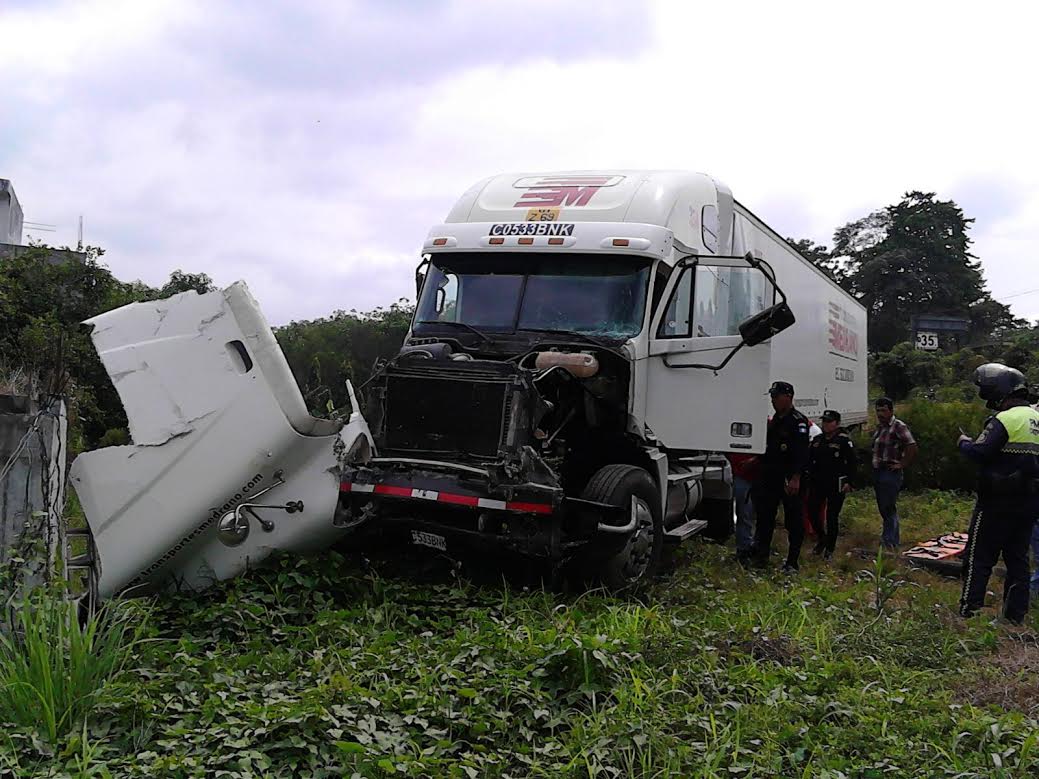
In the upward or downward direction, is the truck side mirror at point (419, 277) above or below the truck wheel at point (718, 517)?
above

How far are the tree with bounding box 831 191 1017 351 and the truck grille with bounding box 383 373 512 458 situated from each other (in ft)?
143

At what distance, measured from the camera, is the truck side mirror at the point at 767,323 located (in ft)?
22.5

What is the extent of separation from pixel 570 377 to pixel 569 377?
14 millimetres

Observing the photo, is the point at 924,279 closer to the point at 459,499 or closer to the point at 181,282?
the point at 181,282

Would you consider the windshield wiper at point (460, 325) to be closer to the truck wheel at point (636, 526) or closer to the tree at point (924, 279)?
the truck wheel at point (636, 526)

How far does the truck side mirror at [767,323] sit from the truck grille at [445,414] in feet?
6.17

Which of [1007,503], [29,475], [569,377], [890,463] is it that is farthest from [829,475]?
[29,475]

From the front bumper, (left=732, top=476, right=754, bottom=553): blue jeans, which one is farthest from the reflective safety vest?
(left=732, top=476, right=754, bottom=553): blue jeans

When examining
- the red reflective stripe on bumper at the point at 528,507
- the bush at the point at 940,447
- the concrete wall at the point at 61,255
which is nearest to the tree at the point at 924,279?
the bush at the point at 940,447

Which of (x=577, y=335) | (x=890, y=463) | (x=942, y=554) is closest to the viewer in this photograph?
(x=577, y=335)

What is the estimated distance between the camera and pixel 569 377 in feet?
22.5

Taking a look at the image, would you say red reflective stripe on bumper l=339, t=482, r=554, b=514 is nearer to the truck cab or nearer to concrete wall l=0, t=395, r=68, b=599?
the truck cab

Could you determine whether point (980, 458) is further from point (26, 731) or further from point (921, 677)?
point (26, 731)

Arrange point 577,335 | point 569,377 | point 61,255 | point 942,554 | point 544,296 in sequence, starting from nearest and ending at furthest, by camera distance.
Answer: point 569,377, point 577,335, point 544,296, point 942,554, point 61,255
